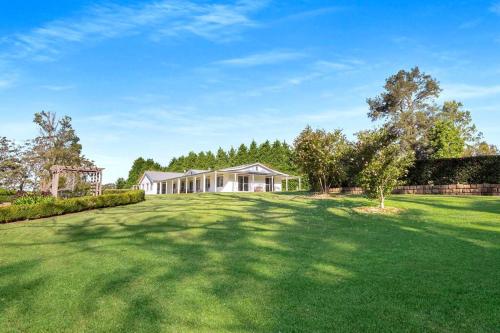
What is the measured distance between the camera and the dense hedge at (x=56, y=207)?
14.2m

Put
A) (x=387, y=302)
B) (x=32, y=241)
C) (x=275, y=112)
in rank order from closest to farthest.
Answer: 1. (x=387, y=302)
2. (x=32, y=241)
3. (x=275, y=112)

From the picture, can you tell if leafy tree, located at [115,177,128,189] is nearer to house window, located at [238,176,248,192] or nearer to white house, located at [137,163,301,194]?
white house, located at [137,163,301,194]

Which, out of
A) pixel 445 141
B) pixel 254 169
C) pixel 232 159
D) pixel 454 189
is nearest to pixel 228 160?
pixel 232 159

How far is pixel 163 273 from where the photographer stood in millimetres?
5863

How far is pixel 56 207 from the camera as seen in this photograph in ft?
51.1

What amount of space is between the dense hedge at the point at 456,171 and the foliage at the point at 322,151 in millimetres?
4233

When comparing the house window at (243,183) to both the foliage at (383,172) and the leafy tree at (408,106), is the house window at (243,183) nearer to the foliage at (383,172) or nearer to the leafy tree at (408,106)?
the leafy tree at (408,106)

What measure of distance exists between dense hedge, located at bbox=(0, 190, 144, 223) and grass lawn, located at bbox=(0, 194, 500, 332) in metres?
4.84

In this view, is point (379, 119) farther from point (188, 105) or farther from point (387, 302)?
point (387, 302)

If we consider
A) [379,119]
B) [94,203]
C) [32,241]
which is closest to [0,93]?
[94,203]

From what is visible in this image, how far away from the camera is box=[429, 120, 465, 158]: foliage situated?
3394 cm

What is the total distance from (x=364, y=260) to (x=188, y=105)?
65.4 feet

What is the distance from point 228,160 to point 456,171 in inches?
1506

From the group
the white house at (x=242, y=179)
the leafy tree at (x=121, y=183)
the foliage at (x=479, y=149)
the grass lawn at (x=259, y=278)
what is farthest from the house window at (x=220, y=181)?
the leafy tree at (x=121, y=183)
